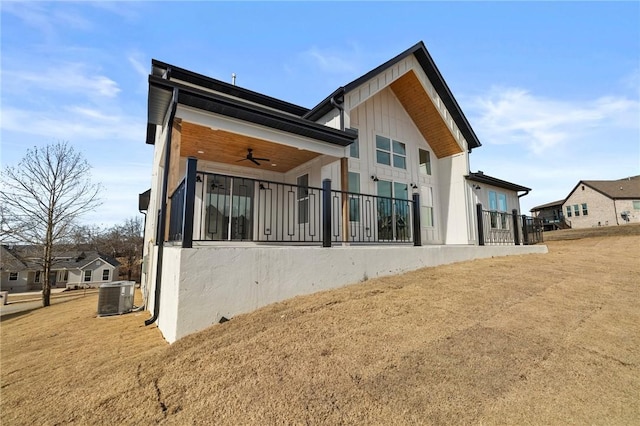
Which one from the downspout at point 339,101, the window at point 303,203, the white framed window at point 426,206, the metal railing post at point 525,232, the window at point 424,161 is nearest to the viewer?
the downspout at point 339,101

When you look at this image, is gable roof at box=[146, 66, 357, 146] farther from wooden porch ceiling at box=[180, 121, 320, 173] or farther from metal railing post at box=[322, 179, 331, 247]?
metal railing post at box=[322, 179, 331, 247]

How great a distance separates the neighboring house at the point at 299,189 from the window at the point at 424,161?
2.6 inches

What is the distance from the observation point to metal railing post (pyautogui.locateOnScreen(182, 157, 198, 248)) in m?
3.99

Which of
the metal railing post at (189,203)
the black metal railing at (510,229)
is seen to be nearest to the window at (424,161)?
the black metal railing at (510,229)

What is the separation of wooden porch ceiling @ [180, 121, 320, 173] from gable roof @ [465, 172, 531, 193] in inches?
272

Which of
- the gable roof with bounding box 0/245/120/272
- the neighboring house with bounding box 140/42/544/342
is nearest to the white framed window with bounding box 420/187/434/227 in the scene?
the neighboring house with bounding box 140/42/544/342

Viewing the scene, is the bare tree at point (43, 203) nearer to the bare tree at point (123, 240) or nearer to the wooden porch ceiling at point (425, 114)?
the wooden porch ceiling at point (425, 114)

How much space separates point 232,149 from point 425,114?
731 cm

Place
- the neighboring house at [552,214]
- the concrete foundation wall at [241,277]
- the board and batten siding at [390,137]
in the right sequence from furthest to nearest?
the neighboring house at [552,214] → the board and batten siding at [390,137] → the concrete foundation wall at [241,277]

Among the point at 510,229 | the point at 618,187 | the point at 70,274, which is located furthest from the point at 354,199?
the point at 70,274

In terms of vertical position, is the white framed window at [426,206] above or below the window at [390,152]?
below

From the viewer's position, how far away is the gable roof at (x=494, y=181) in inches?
444

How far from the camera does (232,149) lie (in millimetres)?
7227

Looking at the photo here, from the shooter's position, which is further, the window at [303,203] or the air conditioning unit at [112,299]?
the window at [303,203]
